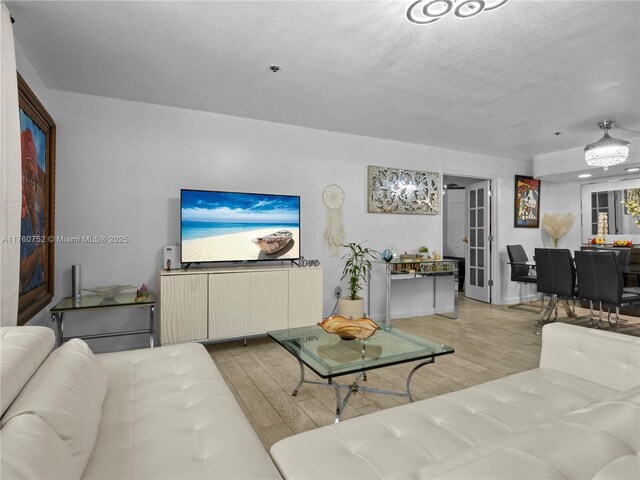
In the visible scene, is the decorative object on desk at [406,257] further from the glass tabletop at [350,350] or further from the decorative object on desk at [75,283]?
A: the decorative object on desk at [75,283]

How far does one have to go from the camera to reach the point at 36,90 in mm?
2709

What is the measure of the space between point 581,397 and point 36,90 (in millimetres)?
4012

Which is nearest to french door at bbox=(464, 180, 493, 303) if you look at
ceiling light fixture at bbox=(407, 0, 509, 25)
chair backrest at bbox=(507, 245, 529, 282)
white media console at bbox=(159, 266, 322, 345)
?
chair backrest at bbox=(507, 245, 529, 282)

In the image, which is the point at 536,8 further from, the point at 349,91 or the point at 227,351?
the point at 227,351

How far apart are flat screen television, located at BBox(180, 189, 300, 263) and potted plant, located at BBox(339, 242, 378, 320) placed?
0.75 metres

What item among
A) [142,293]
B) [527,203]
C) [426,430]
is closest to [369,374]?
[426,430]

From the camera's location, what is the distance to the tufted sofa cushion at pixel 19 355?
3.39ft

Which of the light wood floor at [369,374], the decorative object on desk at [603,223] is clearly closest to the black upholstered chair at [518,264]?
the light wood floor at [369,374]

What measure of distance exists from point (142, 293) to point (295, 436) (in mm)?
2483

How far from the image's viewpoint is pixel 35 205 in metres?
2.57

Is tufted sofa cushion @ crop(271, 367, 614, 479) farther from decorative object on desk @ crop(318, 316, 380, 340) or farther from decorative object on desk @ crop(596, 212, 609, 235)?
decorative object on desk @ crop(596, 212, 609, 235)

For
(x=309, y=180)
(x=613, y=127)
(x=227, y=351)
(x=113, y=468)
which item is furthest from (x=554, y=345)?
(x=613, y=127)

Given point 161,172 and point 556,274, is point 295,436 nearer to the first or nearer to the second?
point 161,172

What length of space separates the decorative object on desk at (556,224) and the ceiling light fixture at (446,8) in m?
5.27
